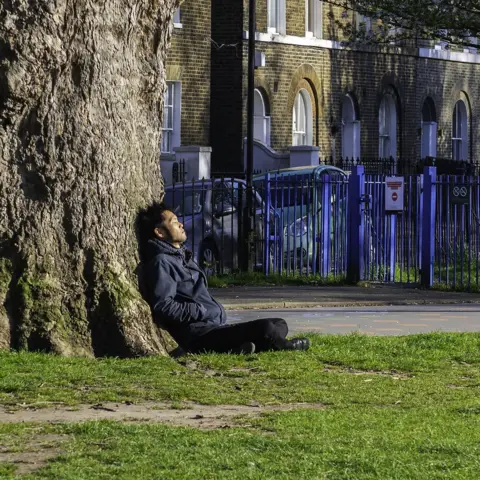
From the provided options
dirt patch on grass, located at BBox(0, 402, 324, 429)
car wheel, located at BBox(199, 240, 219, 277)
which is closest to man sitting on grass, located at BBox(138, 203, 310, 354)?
dirt patch on grass, located at BBox(0, 402, 324, 429)

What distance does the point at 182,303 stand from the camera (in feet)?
39.2

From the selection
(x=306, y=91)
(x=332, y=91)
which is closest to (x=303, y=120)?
(x=306, y=91)

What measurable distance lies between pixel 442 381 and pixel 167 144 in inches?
1032

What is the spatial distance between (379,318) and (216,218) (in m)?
6.65

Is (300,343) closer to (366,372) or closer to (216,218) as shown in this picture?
(366,372)

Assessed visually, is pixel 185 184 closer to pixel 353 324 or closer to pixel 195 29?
pixel 353 324

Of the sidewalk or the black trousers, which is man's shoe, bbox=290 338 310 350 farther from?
the sidewalk

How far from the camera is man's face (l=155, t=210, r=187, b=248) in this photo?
39.2 ft

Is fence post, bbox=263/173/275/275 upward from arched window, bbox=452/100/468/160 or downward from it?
downward

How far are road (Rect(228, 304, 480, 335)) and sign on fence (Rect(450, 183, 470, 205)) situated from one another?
240 cm

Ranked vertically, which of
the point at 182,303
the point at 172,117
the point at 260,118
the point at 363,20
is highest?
the point at 363,20

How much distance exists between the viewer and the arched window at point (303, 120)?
40844 mm

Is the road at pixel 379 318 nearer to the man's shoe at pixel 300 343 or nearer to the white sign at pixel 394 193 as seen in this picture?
the man's shoe at pixel 300 343

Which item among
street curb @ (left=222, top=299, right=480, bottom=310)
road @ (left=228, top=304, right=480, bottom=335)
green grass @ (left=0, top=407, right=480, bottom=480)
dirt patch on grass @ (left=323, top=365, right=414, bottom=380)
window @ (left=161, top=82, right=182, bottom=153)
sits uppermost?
window @ (left=161, top=82, right=182, bottom=153)
